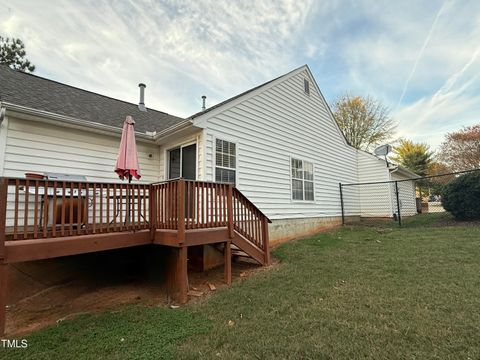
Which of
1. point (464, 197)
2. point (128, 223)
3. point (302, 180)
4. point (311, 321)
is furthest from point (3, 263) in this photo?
point (464, 197)

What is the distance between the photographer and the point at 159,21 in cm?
868

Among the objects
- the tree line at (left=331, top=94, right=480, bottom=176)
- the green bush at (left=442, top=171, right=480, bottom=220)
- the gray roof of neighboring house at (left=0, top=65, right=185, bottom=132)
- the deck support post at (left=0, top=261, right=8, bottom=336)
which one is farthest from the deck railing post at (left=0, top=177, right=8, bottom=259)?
the tree line at (left=331, top=94, right=480, bottom=176)

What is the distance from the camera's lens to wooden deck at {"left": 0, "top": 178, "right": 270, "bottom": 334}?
342 centimetres

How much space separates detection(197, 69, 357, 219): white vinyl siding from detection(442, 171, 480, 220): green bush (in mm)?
3884

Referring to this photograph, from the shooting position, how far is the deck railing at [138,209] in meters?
3.87

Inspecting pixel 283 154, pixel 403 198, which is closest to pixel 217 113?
pixel 283 154

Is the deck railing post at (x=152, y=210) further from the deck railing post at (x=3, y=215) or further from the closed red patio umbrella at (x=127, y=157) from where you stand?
the deck railing post at (x=3, y=215)

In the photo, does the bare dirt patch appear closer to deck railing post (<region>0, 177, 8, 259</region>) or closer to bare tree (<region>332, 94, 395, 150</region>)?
deck railing post (<region>0, 177, 8, 259</region>)

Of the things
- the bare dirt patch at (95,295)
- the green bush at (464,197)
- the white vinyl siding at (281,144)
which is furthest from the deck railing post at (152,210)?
the green bush at (464,197)

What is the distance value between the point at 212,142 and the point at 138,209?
267cm

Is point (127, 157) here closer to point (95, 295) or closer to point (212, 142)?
point (212, 142)

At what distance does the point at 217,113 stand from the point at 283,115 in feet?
10.6

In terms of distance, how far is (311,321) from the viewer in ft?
10.5

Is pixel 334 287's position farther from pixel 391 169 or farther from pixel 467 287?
pixel 391 169
